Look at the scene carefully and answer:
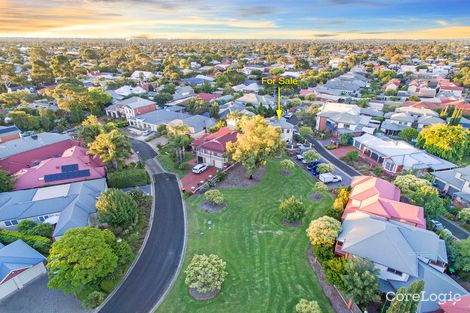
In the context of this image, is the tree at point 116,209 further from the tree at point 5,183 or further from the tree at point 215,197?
the tree at point 5,183

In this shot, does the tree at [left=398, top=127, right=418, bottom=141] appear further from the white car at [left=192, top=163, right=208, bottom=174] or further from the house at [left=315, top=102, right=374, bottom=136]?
the white car at [left=192, top=163, right=208, bottom=174]

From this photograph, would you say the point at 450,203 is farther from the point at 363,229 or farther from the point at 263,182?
the point at 263,182

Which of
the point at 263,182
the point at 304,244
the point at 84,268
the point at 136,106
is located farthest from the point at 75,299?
the point at 136,106

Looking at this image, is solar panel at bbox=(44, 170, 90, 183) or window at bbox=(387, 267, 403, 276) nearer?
window at bbox=(387, 267, 403, 276)

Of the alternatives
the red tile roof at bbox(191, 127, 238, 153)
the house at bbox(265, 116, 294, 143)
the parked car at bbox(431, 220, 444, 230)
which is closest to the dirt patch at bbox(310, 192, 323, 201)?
the parked car at bbox(431, 220, 444, 230)

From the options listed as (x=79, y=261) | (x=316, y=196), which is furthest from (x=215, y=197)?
(x=79, y=261)

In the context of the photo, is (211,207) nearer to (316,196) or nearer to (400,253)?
(316,196)
